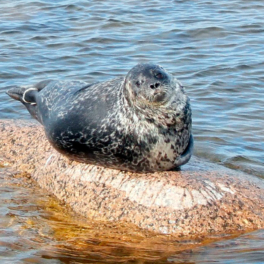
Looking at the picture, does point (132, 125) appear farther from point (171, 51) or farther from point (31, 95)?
point (171, 51)

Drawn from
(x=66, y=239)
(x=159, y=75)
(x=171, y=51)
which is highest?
(x=159, y=75)

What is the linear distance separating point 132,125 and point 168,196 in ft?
2.13

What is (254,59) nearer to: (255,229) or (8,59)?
(8,59)

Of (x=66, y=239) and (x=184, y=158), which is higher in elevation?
(x=184, y=158)

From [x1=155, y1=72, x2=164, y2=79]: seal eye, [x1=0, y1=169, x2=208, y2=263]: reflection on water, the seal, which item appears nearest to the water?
[x1=0, y1=169, x2=208, y2=263]: reflection on water

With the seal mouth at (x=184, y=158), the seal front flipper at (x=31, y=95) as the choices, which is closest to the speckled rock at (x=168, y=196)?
the seal mouth at (x=184, y=158)

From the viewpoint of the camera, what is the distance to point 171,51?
420 inches

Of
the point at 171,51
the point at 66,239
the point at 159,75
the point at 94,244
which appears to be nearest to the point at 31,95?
the point at 159,75

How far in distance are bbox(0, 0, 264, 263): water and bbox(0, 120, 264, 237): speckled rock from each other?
2.30ft

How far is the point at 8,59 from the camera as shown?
34.7ft

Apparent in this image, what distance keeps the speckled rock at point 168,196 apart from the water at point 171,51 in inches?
27.6

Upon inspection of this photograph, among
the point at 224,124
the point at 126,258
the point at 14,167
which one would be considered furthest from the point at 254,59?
the point at 126,258

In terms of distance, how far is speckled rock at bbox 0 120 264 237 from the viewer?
5234 mm

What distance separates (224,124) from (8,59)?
404cm
